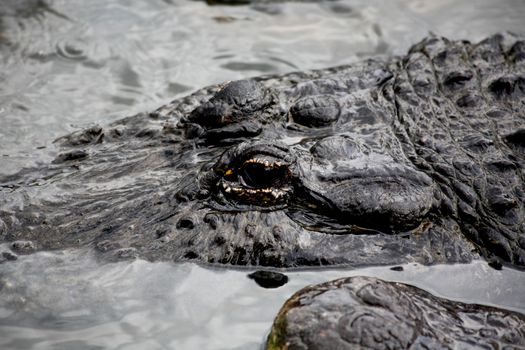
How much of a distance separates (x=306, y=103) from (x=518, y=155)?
4.14 ft

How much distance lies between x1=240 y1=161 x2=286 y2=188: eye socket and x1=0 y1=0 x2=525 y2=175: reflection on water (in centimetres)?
196

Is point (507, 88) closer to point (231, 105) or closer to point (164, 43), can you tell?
point (231, 105)

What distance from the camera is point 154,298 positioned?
295cm

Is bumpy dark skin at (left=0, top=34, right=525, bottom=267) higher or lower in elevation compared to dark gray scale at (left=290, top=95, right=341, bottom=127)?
lower

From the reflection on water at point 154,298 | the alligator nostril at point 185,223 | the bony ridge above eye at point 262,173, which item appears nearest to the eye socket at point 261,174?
the bony ridge above eye at point 262,173

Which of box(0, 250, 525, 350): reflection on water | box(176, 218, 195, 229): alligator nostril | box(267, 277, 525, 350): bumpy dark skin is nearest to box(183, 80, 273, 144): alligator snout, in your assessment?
box(176, 218, 195, 229): alligator nostril

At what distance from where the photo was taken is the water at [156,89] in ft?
9.22

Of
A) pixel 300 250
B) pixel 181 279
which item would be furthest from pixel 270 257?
pixel 181 279

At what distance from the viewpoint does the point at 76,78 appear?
5.15m

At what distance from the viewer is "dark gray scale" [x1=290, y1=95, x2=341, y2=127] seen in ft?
11.4

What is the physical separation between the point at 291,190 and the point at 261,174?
181mm

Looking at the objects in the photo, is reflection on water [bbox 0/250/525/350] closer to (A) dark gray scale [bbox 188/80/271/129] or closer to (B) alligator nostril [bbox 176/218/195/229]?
(B) alligator nostril [bbox 176/218/195/229]

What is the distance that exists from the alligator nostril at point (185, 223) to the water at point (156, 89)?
202mm

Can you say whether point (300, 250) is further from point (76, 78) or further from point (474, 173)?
point (76, 78)
